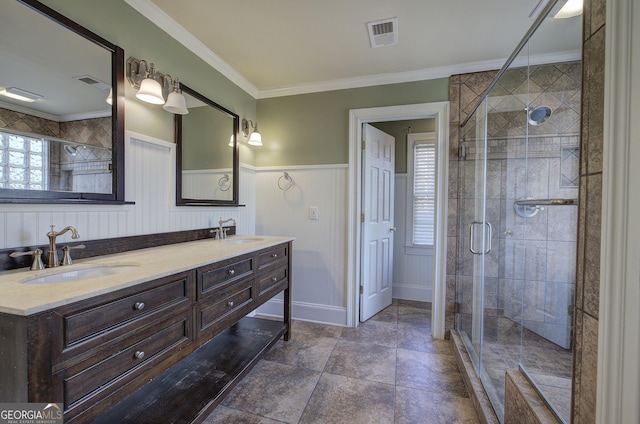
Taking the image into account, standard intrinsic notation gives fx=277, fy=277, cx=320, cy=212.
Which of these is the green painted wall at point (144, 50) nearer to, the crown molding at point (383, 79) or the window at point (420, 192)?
the crown molding at point (383, 79)

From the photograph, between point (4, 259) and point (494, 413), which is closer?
point (4, 259)

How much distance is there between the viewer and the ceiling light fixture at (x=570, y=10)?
0.85 meters

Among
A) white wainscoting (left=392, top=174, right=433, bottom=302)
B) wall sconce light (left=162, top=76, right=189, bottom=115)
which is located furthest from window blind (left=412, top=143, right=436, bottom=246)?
wall sconce light (left=162, top=76, right=189, bottom=115)

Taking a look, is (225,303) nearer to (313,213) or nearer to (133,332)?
(133,332)

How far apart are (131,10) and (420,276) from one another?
3.61 metres

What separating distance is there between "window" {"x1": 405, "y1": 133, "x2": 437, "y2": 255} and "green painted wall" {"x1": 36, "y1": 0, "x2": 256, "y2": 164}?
2.33 m

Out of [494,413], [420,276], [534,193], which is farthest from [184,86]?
[420,276]

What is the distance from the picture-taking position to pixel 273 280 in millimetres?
2131

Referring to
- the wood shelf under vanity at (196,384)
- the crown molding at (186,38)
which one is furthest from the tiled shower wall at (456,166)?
the crown molding at (186,38)

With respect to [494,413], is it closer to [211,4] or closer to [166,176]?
[166,176]

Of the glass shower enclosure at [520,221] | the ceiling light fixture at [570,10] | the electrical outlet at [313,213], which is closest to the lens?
the ceiling light fixture at [570,10]

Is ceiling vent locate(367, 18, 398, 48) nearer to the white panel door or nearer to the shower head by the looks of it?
the white panel door

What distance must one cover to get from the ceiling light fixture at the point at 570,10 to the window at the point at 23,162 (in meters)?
2.09

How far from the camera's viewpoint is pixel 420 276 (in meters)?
3.48
